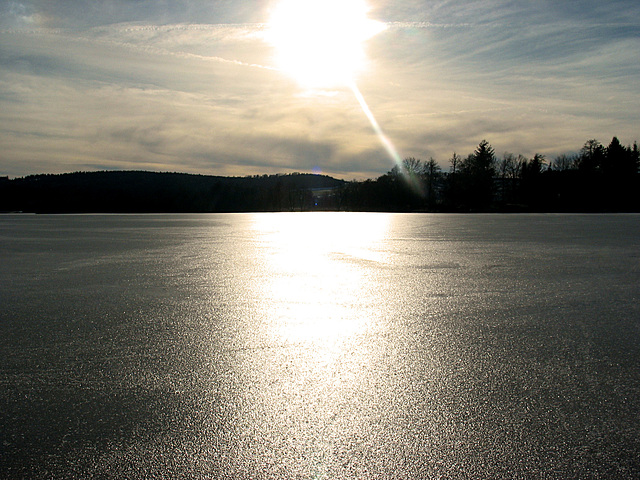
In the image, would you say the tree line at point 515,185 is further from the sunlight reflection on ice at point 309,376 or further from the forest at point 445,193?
the sunlight reflection on ice at point 309,376

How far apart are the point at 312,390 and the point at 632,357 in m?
3.13

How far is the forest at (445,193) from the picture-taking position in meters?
87.9

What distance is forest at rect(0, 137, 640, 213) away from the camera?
8788 centimetres

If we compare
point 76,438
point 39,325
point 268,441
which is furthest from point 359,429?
point 39,325

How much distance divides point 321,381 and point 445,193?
3888 inches

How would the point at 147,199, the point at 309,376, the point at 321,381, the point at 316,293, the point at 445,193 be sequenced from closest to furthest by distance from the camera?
1. the point at 321,381
2. the point at 309,376
3. the point at 316,293
4. the point at 445,193
5. the point at 147,199

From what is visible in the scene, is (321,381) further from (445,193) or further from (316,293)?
(445,193)

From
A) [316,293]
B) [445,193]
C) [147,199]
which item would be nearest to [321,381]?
[316,293]

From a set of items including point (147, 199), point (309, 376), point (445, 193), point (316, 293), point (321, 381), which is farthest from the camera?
point (147, 199)

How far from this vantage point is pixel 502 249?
1634 cm

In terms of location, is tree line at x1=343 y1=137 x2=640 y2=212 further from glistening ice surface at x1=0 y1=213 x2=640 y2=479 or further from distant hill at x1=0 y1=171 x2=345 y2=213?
glistening ice surface at x1=0 y1=213 x2=640 y2=479

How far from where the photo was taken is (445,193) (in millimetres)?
99062

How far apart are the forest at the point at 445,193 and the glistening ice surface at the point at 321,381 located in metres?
85.6

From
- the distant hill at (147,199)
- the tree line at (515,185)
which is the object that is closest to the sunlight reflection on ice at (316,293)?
the tree line at (515,185)
